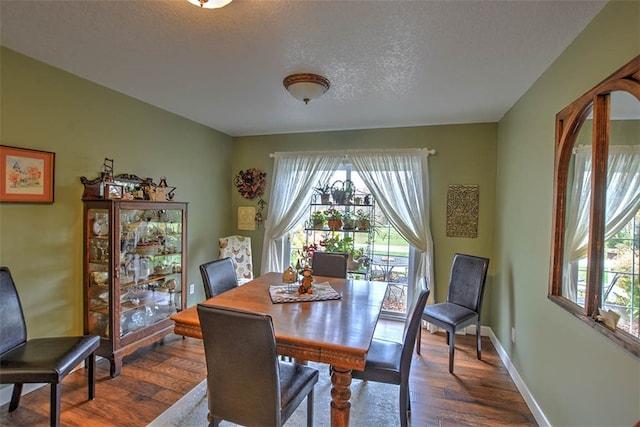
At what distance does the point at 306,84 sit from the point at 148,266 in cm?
231

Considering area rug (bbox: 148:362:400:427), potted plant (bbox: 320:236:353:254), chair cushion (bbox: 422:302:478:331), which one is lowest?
area rug (bbox: 148:362:400:427)

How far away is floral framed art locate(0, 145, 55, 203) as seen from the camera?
6.95 ft

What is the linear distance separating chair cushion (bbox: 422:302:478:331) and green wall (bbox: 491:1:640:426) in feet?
1.21

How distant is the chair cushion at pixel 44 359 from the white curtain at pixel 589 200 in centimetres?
306

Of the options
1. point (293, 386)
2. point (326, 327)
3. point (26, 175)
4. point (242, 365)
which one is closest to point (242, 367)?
point (242, 365)

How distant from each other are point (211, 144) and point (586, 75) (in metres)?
3.83

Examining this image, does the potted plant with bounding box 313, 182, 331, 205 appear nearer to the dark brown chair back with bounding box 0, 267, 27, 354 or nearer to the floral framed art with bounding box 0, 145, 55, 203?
the floral framed art with bounding box 0, 145, 55, 203

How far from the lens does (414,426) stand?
2.05m

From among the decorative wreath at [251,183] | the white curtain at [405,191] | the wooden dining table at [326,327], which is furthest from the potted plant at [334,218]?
the wooden dining table at [326,327]

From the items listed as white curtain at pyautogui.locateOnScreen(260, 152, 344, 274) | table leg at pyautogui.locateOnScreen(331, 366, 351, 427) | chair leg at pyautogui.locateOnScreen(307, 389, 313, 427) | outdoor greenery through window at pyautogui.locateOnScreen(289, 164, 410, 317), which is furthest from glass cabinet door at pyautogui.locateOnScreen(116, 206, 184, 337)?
table leg at pyautogui.locateOnScreen(331, 366, 351, 427)

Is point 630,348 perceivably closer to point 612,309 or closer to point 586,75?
point 612,309

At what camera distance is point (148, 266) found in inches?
120

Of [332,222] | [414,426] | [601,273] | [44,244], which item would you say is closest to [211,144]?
[332,222]

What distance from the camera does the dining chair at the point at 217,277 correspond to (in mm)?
2436
